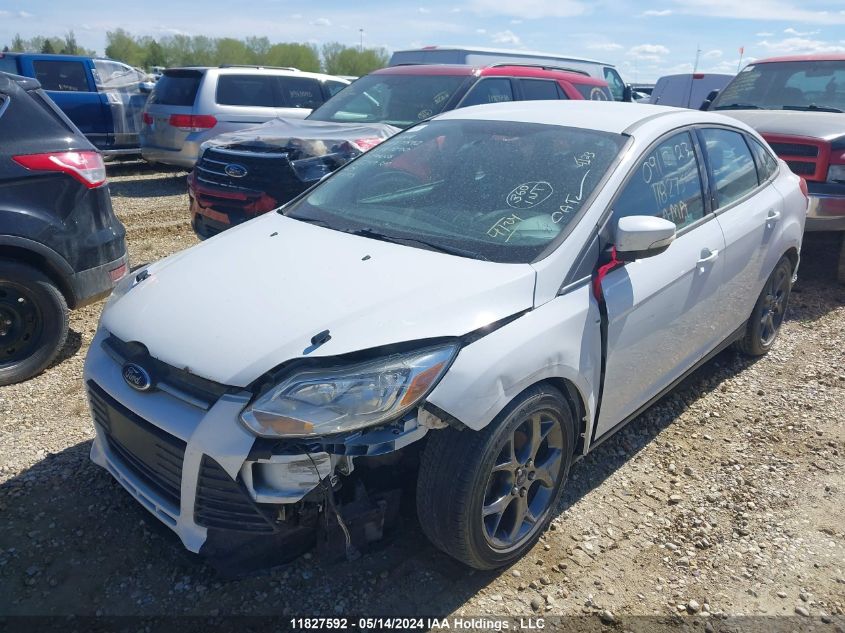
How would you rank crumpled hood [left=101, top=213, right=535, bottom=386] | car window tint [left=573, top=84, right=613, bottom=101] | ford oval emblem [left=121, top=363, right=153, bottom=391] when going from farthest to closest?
car window tint [left=573, top=84, right=613, bottom=101] → ford oval emblem [left=121, top=363, right=153, bottom=391] → crumpled hood [left=101, top=213, right=535, bottom=386]

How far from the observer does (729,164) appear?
3873 millimetres

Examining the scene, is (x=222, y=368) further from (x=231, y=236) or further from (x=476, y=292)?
(x=231, y=236)

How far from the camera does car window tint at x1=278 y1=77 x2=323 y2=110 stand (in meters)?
10.9

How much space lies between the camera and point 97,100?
1084 cm

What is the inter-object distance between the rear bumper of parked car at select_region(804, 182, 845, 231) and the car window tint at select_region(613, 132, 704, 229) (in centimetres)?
313

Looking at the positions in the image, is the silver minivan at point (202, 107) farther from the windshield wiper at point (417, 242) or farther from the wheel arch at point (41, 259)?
the windshield wiper at point (417, 242)

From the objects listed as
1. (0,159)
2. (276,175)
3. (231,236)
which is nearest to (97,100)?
(276,175)

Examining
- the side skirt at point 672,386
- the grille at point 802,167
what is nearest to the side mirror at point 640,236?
the side skirt at point 672,386

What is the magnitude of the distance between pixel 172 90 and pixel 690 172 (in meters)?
8.87

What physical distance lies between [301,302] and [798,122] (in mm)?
5979

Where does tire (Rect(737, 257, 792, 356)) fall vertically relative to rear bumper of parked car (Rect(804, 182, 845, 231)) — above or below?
below

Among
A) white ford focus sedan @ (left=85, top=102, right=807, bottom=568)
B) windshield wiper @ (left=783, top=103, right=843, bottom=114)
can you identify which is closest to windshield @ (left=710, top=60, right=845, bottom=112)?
windshield wiper @ (left=783, top=103, right=843, bottom=114)

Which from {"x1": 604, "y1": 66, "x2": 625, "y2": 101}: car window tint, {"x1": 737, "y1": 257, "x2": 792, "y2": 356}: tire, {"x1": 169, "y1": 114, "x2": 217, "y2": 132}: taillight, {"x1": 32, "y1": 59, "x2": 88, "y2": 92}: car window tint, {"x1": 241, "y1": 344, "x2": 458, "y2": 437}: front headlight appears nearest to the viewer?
{"x1": 241, "y1": 344, "x2": 458, "y2": 437}: front headlight

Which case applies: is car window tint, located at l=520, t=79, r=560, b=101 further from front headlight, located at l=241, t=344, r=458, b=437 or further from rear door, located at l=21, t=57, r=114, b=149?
rear door, located at l=21, t=57, r=114, b=149
